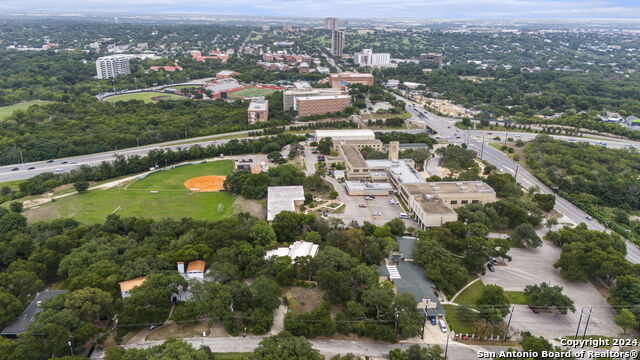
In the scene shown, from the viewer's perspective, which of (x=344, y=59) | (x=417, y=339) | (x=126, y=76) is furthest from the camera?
(x=344, y=59)

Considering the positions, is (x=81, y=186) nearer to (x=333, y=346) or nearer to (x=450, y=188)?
(x=333, y=346)

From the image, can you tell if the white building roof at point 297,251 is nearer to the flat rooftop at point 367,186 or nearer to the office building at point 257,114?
the flat rooftop at point 367,186

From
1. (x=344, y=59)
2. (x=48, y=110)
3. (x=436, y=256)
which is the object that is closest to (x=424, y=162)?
(x=436, y=256)

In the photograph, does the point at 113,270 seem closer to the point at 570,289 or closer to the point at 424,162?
the point at 570,289

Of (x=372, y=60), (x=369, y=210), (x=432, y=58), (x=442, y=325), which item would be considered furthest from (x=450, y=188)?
(x=432, y=58)

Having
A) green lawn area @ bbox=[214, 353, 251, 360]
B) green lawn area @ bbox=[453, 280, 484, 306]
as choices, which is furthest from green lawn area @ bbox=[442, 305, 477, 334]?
green lawn area @ bbox=[214, 353, 251, 360]

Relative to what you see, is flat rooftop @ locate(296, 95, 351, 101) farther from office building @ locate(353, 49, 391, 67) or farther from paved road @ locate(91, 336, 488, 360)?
office building @ locate(353, 49, 391, 67)
